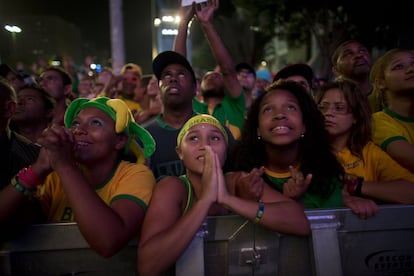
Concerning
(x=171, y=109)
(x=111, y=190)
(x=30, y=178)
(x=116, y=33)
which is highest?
(x=116, y=33)

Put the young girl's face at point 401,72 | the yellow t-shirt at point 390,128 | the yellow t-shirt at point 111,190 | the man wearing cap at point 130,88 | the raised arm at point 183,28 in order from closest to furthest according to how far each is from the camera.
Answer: the yellow t-shirt at point 111,190 < the yellow t-shirt at point 390,128 < the young girl's face at point 401,72 < the raised arm at point 183,28 < the man wearing cap at point 130,88

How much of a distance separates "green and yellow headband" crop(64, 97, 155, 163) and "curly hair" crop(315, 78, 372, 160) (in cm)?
144

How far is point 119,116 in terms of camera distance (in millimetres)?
2168

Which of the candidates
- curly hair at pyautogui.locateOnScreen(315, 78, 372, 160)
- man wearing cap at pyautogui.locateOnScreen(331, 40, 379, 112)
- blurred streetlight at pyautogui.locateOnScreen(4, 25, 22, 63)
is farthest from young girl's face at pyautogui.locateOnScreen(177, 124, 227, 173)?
blurred streetlight at pyautogui.locateOnScreen(4, 25, 22, 63)

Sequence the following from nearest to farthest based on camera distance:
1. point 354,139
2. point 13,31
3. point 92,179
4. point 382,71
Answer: point 92,179
point 354,139
point 382,71
point 13,31

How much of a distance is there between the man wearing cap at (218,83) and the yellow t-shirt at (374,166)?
1.65m

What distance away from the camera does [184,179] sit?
2014 millimetres

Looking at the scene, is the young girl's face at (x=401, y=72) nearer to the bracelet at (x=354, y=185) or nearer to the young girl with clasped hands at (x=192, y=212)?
the bracelet at (x=354, y=185)

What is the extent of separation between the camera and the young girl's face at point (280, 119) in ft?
7.42

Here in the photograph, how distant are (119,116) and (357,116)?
5.56ft

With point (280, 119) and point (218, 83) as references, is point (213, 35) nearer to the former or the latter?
point (280, 119)

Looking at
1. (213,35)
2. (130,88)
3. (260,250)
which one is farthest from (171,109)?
(130,88)

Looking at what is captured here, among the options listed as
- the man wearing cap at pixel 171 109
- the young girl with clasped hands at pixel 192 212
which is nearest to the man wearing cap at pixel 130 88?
the man wearing cap at pixel 171 109

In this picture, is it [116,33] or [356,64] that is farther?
[116,33]
